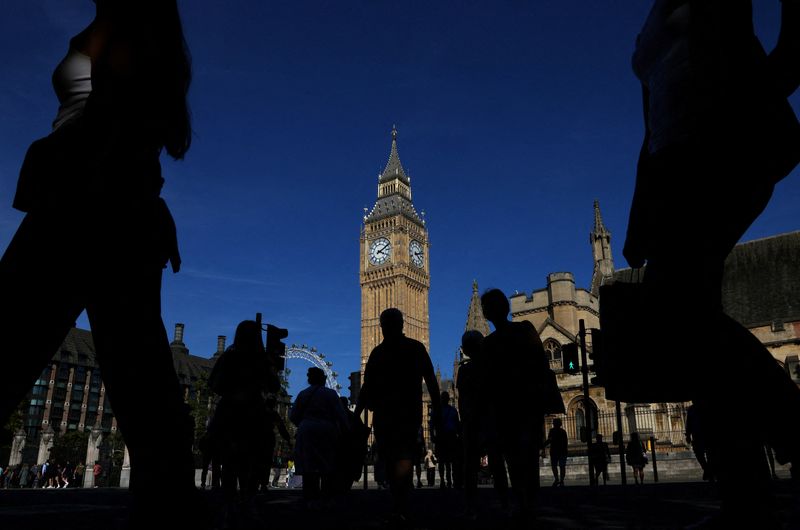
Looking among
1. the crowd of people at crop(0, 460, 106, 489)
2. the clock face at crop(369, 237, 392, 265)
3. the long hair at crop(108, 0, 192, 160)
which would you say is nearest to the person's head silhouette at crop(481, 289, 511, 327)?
the long hair at crop(108, 0, 192, 160)

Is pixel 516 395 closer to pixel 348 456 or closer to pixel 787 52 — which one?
pixel 348 456

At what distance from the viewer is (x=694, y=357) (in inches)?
73.5

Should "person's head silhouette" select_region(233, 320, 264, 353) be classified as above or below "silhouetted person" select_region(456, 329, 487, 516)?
above

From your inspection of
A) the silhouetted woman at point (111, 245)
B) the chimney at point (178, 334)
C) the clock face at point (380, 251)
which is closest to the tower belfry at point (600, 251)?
the clock face at point (380, 251)

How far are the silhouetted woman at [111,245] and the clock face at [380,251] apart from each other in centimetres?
7777

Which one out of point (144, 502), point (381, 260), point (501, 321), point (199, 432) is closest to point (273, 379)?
point (501, 321)

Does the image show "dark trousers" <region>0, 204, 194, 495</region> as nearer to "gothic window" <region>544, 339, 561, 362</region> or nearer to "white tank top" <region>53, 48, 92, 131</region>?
"white tank top" <region>53, 48, 92, 131</region>

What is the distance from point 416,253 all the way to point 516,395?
3117 inches

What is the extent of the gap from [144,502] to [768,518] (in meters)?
1.96

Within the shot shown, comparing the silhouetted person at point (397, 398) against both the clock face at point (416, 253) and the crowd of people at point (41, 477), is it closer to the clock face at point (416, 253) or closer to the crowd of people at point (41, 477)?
the crowd of people at point (41, 477)

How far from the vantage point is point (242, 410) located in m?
5.36

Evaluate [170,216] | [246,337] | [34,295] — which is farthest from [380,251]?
[34,295]

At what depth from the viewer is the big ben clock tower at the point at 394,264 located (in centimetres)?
7850

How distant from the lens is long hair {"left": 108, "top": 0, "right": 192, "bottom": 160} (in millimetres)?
1973
